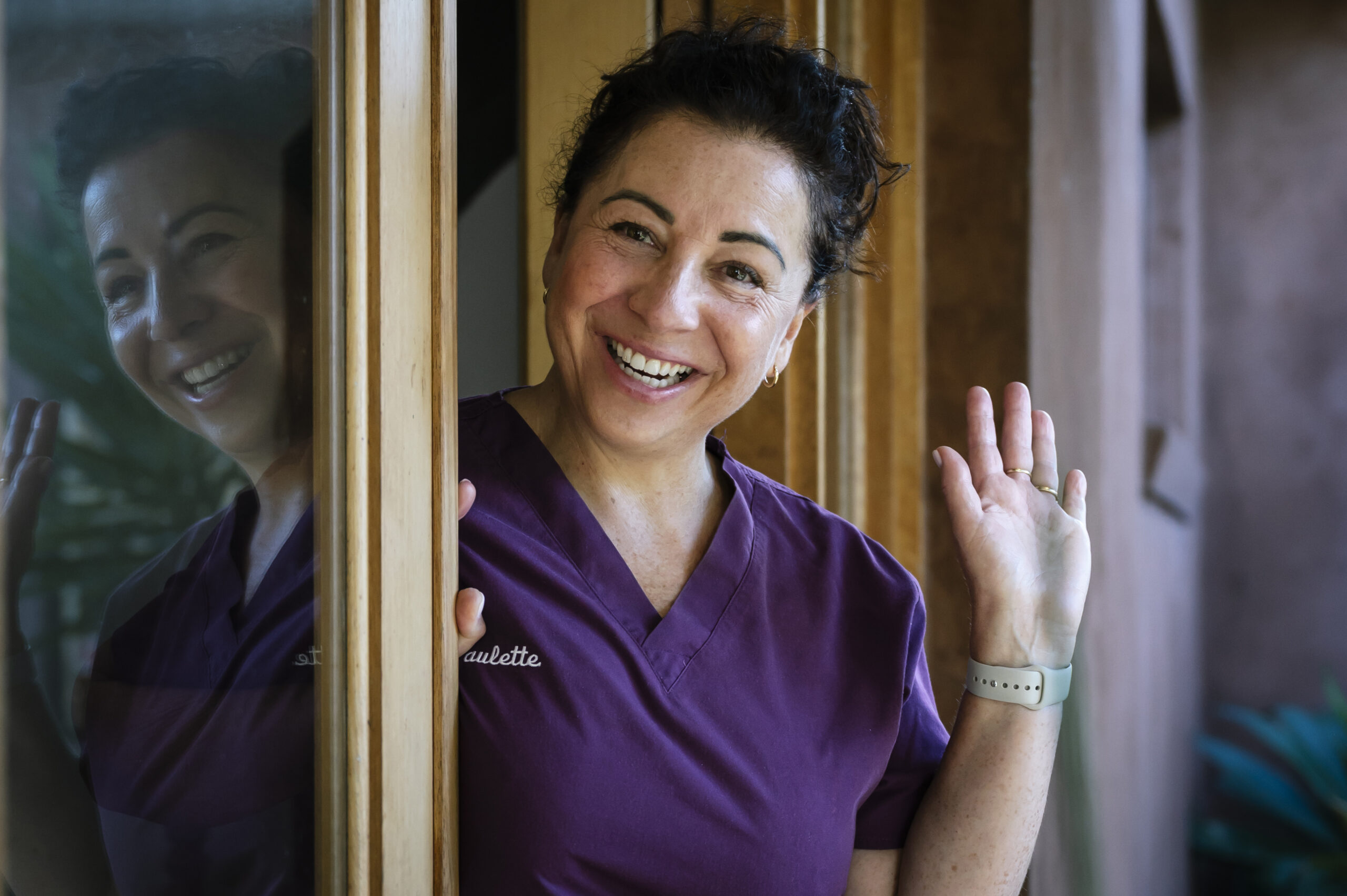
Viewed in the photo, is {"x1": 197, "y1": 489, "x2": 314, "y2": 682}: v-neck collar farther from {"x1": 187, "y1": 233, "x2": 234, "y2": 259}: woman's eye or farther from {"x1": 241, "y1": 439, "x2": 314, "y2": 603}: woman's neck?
{"x1": 187, "y1": 233, "x2": 234, "y2": 259}: woman's eye

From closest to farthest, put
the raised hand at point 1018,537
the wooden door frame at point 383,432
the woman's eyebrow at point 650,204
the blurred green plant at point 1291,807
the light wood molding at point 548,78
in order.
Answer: the wooden door frame at point 383,432 < the woman's eyebrow at point 650,204 < the raised hand at point 1018,537 < the light wood molding at point 548,78 < the blurred green plant at point 1291,807

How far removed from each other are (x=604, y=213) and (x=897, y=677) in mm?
Answer: 542

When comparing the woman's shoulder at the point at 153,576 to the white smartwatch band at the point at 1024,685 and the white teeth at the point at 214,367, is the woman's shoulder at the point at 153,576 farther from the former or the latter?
the white smartwatch band at the point at 1024,685

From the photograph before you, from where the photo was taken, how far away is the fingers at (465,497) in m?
0.84

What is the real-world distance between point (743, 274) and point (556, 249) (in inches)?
7.7

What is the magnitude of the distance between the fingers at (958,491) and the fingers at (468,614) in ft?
1.70

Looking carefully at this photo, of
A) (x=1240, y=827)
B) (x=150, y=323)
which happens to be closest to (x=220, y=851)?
(x=150, y=323)

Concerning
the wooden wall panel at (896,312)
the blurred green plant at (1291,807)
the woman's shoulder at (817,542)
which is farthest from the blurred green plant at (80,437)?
the blurred green plant at (1291,807)

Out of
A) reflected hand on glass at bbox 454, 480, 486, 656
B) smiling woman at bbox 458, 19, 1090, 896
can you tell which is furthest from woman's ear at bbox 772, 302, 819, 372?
reflected hand on glass at bbox 454, 480, 486, 656

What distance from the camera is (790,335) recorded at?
1.12 m

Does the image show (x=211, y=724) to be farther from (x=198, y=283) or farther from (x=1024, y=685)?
(x=1024, y=685)

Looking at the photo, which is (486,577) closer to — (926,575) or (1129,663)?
(926,575)

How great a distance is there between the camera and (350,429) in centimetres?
63

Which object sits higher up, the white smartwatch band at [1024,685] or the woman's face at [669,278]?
the woman's face at [669,278]
